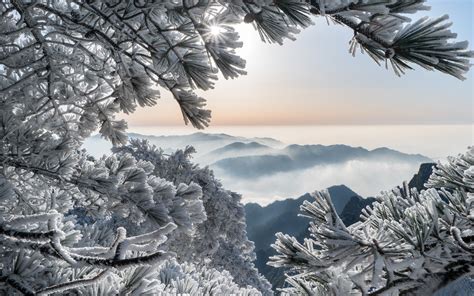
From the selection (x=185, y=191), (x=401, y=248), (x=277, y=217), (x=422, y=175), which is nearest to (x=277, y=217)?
(x=277, y=217)

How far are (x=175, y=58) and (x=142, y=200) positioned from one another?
181 centimetres

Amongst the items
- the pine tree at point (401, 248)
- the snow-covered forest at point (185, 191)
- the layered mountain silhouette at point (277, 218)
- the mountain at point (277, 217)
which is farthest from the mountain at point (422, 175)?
the pine tree at point (401, 248)

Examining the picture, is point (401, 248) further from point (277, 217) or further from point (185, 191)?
point (277, 217)

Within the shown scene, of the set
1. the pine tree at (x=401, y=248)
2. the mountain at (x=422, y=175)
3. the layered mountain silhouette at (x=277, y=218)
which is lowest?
the layered mountain silhouette at (x=277, y=218)

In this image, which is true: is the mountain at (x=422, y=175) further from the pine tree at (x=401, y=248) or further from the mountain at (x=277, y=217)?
the pine tree at (x=401, y=248)

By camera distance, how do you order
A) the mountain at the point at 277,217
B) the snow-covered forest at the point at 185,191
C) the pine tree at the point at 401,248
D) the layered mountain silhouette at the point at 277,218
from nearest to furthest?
the snow-covered forest at the point at 185,191
the pine tree at the point at 401,248
the layered mountain silhouette at the point at 277,218
the mountain at the point at 277,217

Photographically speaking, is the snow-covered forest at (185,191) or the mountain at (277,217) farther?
the mountain at (277,217)

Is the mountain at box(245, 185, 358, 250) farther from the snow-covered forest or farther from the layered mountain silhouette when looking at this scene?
the snow-covered forest

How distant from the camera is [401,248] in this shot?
201 cm

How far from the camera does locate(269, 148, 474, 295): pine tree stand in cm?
194

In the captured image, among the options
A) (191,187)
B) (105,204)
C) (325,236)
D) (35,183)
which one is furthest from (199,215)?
(325,236)

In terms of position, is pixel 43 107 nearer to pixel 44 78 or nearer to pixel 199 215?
pixel 44 78

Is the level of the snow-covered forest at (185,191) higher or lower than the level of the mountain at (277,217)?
higher

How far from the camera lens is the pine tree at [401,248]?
76.4 inches
